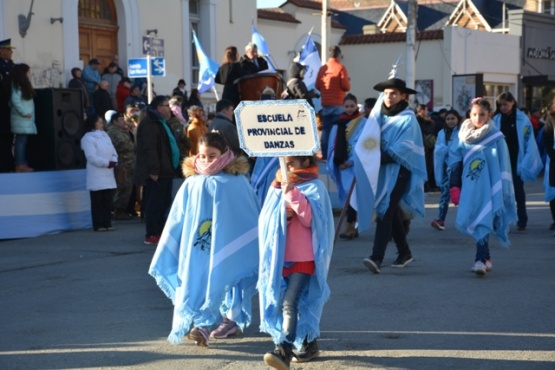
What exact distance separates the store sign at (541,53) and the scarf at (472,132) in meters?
35.7

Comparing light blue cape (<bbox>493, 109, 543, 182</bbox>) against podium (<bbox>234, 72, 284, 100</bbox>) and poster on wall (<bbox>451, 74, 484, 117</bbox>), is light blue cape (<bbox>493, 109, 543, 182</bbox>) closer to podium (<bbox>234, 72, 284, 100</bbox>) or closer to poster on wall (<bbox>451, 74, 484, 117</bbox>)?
podium (<bbox>234, 72, 284, 100</bbox>)

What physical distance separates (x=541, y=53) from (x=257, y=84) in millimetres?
33653

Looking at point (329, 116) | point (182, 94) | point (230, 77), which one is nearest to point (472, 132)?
point (230, 77)

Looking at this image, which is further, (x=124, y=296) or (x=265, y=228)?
(x=124, y=296)

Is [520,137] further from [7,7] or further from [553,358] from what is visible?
[7,7]

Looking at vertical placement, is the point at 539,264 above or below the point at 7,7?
below

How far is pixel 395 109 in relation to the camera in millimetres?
10008

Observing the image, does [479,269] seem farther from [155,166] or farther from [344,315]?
[155,166]

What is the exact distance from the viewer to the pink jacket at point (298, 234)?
6.41 m

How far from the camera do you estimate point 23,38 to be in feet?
64.5

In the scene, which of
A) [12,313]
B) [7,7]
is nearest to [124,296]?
[12,313]

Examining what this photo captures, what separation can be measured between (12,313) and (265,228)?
10.0 feet

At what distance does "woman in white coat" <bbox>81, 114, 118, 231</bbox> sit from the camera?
1431 centimetres

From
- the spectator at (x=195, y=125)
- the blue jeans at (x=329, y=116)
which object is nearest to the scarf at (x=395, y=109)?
the spectator at (x=195, y=125)
